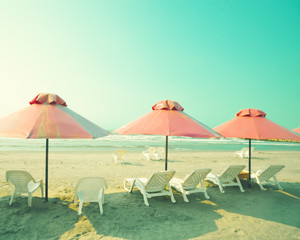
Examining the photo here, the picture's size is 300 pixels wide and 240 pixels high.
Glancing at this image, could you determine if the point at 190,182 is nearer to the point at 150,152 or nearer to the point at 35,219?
the point at 35,219

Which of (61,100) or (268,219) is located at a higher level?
(61,100)

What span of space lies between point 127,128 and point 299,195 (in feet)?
17.8

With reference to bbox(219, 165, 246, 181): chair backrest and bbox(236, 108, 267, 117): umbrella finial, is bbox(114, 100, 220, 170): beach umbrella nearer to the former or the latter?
bbox(219, 165, 246, 181): chair backrest

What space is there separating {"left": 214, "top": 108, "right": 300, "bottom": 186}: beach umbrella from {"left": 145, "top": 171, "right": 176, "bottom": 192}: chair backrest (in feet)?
7.22

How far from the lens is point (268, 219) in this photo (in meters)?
4.71

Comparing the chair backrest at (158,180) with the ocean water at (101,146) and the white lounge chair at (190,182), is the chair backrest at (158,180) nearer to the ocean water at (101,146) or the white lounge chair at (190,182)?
the white lounge chair at (190,182)

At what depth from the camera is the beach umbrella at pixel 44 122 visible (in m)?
4.00

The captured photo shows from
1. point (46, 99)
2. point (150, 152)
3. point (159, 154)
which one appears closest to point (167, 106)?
point (46, 99)

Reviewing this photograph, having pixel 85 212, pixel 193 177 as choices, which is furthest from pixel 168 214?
pixel 85 212

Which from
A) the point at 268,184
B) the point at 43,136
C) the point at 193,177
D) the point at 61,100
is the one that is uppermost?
the point at 61,100

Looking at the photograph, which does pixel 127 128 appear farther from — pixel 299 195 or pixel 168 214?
pixel 299 195

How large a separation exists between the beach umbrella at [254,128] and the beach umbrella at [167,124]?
1080 mm

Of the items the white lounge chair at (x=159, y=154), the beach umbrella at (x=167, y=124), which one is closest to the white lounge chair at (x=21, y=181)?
the beach umbrella at (x=167, y=124)

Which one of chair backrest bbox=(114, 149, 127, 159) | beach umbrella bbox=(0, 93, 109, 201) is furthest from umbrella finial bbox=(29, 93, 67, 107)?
chair backrest bbox=(114, 149, 127, 159)
